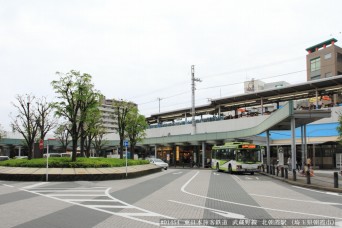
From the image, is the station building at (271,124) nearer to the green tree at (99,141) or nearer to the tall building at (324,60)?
the tall building at (324,60)

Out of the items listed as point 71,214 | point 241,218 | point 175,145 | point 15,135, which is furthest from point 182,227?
point 15,135

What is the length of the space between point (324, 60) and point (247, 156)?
54.1m

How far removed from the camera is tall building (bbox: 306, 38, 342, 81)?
7250 centimetres

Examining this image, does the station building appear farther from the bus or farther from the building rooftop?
the bus

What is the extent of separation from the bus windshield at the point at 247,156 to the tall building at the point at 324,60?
167 feet

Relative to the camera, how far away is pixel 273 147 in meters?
48.5

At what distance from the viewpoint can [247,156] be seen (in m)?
30.9

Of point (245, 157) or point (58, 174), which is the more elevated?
point (245, 157)

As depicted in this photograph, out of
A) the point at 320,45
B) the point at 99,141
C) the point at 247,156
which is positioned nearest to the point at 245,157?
the point at 247,156

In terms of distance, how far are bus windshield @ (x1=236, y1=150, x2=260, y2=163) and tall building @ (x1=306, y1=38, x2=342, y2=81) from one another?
50.9 meters

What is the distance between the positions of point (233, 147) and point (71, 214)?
23754 millimetres

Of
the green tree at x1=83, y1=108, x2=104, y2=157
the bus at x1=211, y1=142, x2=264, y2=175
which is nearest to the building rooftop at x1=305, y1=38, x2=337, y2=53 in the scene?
the bus at x1=211, y1=142, x2=264, y2=175

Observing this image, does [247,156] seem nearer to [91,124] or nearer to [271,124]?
[271,124]

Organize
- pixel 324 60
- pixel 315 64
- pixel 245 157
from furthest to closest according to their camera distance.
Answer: pixel 315 64, pixel 324 60, pixel 245 157
